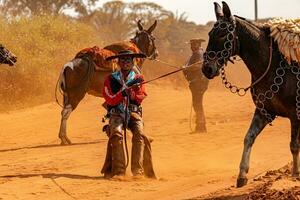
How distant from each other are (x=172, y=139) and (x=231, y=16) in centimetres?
734

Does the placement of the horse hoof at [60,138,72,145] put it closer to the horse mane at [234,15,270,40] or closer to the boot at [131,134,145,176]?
the boot at [131,134,145,176]

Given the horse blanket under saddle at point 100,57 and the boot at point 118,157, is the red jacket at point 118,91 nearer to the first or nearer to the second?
the boot at point 118,157

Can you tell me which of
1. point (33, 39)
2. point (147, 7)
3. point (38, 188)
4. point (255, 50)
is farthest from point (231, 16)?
point (147, 7)

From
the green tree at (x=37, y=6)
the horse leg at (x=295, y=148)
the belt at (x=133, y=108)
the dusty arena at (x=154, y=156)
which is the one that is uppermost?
the green tree at (x=37, y=6)

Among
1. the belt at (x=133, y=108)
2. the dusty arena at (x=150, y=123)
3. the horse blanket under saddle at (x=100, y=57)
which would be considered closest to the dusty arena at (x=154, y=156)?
the dusty arena at (x=150, y=123)

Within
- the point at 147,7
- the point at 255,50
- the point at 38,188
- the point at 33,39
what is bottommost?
the point at 38,188

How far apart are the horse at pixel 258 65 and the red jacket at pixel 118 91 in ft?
6.38

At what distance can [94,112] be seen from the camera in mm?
20938

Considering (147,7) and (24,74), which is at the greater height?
(147,7)

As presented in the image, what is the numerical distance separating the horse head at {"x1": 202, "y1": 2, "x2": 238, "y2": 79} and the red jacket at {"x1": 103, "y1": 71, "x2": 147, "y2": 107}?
194 centimetres

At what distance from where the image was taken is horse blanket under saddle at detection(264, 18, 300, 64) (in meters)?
7.73

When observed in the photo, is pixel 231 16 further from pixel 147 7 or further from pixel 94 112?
pixel 147 7

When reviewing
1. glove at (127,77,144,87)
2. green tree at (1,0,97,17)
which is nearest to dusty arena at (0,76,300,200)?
glove at (127,77,144,87)

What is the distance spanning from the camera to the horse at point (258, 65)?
7734mm
